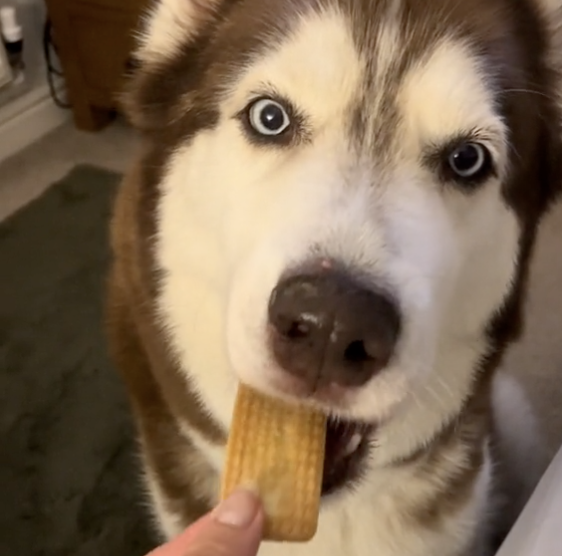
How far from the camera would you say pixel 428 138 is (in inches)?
46.1

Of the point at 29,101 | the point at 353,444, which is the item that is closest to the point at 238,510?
the point at 353,444

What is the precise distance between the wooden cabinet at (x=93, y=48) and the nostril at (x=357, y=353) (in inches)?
90.9

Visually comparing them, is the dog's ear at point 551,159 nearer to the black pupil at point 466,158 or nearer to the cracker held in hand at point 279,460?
the black pupil at point 466,158

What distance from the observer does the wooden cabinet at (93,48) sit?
10.3 ft

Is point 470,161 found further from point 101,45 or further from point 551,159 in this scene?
point 101,45

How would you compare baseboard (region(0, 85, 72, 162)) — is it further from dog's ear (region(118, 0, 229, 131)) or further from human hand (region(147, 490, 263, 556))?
human hand (region(147, 490, 263, 556))

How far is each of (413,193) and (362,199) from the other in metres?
0.10

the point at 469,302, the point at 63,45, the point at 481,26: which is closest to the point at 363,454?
the point at 469,302

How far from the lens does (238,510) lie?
0.92 metres

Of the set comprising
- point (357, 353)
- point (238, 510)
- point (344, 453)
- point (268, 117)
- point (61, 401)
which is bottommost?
point (61, 401)

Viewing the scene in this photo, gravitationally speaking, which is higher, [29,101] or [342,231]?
A: [342,231]

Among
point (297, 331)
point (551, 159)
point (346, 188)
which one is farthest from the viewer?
point (551, 159)

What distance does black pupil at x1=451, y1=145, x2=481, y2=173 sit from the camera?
1178 mm

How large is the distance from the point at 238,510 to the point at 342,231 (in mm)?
353
